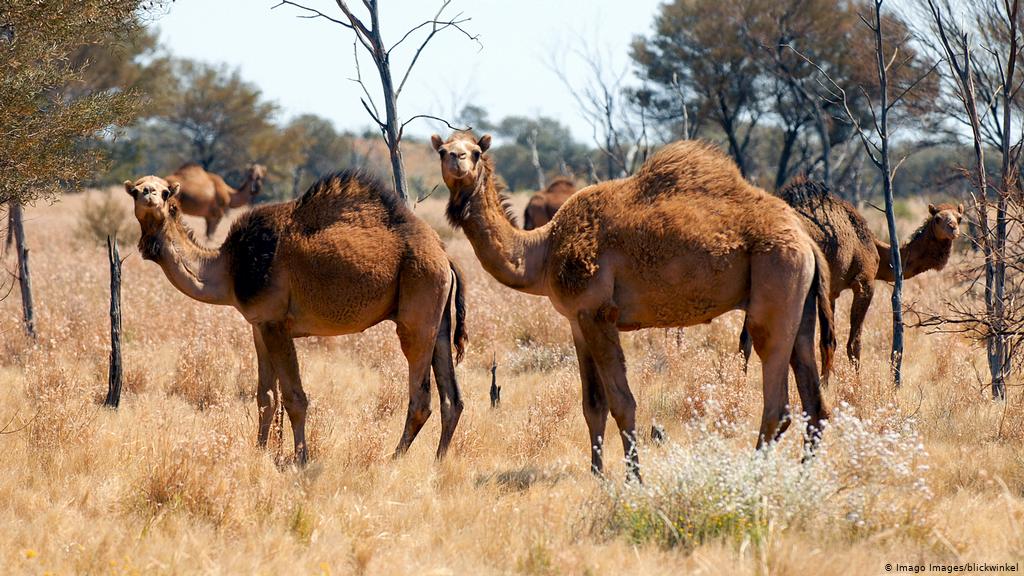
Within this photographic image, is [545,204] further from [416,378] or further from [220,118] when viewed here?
[220,118]

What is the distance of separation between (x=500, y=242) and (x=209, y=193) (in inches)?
715

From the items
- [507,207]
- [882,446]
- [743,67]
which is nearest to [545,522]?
[882,446]

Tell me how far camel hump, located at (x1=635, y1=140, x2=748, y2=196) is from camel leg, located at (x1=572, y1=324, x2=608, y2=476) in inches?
43.2

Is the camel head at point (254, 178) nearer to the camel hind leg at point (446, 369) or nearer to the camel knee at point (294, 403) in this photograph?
the camel hind leg at point (446, 369)

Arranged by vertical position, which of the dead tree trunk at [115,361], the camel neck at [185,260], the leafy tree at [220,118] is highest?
the leafy tree at [220,118]

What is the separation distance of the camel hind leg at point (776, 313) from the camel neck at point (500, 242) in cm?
140

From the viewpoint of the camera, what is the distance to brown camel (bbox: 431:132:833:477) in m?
6.50

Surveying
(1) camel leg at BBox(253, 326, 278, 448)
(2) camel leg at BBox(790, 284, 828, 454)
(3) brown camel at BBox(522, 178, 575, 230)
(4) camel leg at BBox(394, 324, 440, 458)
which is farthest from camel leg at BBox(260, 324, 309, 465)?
(3) brown camel at BBox(522, 178, 575, 230)

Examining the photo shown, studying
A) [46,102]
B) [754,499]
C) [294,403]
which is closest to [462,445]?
[294,403]

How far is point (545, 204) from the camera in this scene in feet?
66.0

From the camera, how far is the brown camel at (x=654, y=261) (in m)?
6.50

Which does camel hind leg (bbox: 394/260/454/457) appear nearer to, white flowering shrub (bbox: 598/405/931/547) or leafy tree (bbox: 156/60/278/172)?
white flowering shrub (bbox: 598/405/931/547)

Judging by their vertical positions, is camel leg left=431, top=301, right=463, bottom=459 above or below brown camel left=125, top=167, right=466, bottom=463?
below

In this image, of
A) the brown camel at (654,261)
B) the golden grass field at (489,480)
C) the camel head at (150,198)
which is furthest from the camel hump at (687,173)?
the camel head at (150,198)
